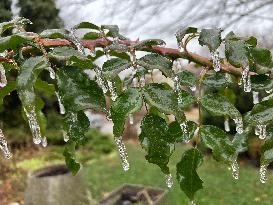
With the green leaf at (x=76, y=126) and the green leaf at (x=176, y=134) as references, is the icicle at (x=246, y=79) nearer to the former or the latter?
the green leaf at (x=176, y=134)

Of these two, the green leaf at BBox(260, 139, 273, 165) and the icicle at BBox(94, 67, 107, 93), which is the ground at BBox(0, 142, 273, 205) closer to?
the green leaf at BBox(260, 139, 273, 165)

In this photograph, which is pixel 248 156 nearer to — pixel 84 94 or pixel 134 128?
pixel 134 128

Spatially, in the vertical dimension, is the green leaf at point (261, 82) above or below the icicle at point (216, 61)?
below

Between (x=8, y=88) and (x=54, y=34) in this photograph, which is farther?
(x=8, y=88)

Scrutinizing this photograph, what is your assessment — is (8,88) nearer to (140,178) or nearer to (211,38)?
(211,38)

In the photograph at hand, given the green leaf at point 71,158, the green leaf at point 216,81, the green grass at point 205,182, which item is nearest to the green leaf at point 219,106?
the green leaf at point 216,81

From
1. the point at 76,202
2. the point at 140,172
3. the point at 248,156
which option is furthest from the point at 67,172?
the point at 248,156

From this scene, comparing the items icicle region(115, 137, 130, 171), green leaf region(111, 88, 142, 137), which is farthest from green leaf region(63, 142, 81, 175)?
green leaf region(111, 88, 142, 137)

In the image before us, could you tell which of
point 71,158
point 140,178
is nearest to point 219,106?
point 71,158
